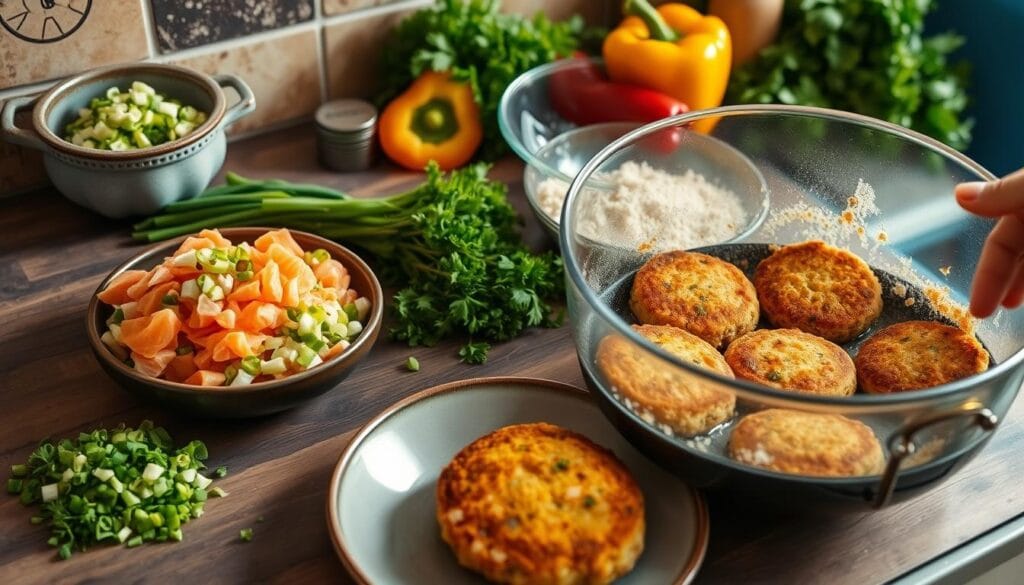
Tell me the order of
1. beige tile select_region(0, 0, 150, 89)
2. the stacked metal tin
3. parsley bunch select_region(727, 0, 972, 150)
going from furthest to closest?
parsley bunch select_region(727, 0, 972, 150) → the stacked metal tin → beige tile select_region(0, 0, 150, 89)

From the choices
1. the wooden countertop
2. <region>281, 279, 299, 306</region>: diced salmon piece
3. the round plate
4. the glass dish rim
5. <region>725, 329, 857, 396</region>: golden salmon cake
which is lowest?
the wooden countertop

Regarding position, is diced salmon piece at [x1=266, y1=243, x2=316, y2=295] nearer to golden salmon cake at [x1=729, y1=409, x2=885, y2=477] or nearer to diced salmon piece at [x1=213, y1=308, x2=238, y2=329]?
diced salmon piece at [x1=213, y1=308, x2=238, y2=329]

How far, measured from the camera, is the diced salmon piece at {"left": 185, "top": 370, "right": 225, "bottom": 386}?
3.89 feet

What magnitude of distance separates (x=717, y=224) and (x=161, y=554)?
84 cm

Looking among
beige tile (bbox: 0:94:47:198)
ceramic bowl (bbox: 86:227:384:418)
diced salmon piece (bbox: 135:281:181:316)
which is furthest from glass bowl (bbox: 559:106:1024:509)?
beige tile (bbox: 0:94:47:198)

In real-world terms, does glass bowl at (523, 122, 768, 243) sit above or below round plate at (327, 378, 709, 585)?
above

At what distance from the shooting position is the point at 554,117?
185cm

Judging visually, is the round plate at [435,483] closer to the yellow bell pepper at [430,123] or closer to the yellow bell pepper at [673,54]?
the yellow bell pepper at [430,123]

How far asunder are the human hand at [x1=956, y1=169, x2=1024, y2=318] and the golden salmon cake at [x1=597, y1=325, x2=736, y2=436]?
0.35 meters

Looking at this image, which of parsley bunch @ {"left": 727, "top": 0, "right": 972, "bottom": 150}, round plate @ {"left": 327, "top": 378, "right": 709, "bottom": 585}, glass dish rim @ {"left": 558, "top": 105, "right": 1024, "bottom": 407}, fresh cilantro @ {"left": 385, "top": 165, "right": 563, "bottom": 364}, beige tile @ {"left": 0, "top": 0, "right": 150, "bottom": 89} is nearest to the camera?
glass dish rim @ {"left": 558, "top": 105, "right": 1024, "bottom": 407}

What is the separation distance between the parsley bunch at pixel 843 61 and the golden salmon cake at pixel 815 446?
3.17 ft

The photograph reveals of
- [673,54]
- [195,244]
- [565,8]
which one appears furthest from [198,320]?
[565,8]

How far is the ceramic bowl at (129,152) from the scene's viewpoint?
1.44 m

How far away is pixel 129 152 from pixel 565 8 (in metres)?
0.92
